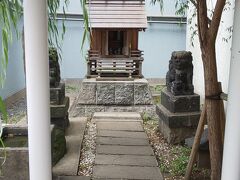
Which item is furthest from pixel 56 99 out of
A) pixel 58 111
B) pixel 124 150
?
pixel 124 150

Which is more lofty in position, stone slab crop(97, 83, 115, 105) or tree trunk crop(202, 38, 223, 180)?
tree trunk crop(202, 38, 223, 180)

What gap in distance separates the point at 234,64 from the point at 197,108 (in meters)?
2.49

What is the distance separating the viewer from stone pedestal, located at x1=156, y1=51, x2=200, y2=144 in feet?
13.1

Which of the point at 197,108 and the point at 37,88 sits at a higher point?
the point at 37,88

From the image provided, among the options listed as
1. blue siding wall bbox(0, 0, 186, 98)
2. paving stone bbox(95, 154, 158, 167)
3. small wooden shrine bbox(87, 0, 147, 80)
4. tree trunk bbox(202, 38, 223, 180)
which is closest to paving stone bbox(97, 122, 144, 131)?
paving stone bbox(95, 154, 158, 167)

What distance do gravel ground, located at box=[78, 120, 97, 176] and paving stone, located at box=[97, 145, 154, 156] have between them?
0.36ft

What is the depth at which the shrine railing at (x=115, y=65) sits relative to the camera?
6203 millimetres

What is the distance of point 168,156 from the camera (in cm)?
375

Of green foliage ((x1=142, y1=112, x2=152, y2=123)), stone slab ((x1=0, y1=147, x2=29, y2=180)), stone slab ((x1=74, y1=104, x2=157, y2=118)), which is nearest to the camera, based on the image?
stone slab ((x1=0, y1=147, x2=29, y2=180))

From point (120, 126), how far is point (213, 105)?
2633 mm

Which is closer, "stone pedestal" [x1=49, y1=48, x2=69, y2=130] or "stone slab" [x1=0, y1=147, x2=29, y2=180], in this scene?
"stone slab" [x1=0, y1=147, x2=29, y2=180]

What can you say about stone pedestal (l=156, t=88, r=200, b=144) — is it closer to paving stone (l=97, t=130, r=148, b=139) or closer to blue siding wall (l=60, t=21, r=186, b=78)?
paving stone (l=97, t=130, r=148, b=139)

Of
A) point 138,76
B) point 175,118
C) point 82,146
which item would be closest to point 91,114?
point 138,76

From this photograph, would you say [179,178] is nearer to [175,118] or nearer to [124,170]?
[124,170]
